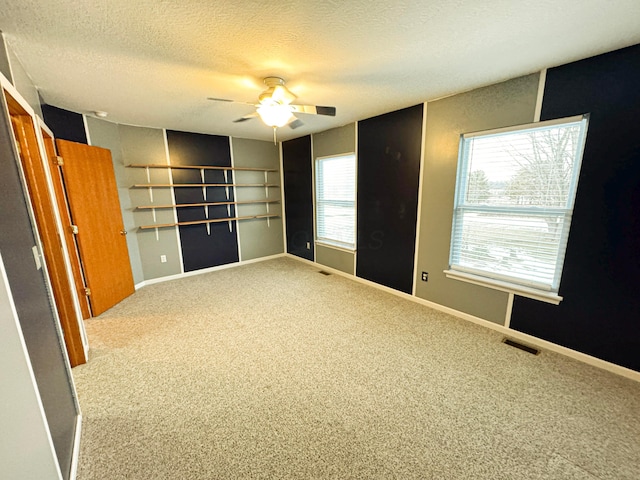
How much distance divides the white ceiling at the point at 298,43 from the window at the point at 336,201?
1.44m

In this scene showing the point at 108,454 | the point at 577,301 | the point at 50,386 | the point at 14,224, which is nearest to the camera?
the point at 14,224

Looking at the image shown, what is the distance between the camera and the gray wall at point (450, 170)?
2.23 m

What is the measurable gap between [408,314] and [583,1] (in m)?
2.63

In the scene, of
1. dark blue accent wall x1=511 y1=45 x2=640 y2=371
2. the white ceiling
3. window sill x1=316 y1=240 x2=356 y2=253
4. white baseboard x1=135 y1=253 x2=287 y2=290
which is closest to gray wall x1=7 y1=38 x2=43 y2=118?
the white ceiling

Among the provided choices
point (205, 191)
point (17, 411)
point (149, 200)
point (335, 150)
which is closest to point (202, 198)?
point (205, 191)

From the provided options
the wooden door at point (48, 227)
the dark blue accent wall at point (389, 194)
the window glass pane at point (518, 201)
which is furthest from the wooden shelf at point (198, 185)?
the window glass pane at point (518, 201)

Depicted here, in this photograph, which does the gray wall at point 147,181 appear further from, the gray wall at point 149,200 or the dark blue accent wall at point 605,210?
the dark blue accent wall at point 605,210

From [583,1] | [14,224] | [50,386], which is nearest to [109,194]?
[14,224]

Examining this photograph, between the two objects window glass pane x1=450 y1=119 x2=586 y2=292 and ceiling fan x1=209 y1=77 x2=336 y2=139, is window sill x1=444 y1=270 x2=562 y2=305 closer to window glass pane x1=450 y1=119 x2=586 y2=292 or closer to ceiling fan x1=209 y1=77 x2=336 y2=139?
window glass pane x1=450 y1=119 x2=586 y2=292

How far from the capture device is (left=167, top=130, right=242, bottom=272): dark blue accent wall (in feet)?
13.0

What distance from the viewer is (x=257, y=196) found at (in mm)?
4859

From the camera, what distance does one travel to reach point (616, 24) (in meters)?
1.48

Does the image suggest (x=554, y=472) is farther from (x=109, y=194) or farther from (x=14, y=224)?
(x=109, y=194)

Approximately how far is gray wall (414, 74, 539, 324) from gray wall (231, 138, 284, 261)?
3.02 m
